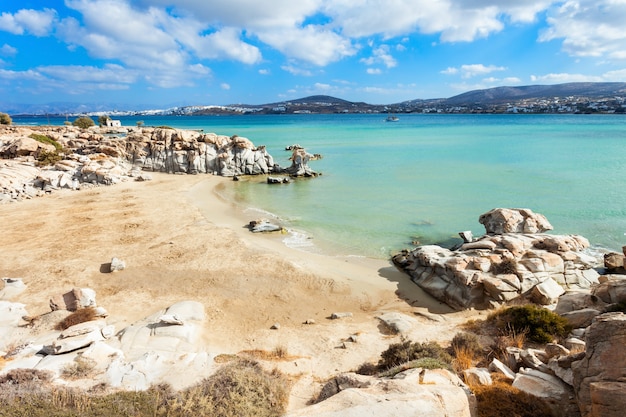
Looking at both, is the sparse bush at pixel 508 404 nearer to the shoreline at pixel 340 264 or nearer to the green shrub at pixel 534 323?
the green shrub at pixel 534 323

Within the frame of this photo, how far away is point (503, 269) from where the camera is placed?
14.7m

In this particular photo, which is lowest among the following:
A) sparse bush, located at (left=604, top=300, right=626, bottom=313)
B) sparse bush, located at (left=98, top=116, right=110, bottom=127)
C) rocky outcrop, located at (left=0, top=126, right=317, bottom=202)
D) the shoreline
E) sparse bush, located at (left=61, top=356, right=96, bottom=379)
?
the shoreline

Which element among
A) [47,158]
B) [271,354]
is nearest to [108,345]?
[271,354]

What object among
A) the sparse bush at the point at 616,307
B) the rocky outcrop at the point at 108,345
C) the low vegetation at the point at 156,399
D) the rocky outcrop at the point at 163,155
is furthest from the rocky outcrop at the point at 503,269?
the rocky outcrop at the point at 163,155

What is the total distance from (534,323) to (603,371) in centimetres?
535

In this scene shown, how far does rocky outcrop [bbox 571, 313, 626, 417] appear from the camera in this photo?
5266 millimetres

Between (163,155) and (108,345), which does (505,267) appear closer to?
(108,345)

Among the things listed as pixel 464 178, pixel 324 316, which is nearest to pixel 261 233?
pixel 324 316

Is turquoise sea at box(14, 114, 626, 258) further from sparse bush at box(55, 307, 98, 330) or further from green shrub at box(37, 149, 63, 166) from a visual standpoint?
green shrub at box(37, 149, 63, 166)

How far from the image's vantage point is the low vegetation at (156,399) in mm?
6652

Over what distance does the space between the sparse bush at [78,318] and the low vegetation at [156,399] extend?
146 inches

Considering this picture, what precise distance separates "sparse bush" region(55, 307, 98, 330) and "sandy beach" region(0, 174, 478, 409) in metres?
0.81

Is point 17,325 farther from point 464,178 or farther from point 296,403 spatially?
point 464,178

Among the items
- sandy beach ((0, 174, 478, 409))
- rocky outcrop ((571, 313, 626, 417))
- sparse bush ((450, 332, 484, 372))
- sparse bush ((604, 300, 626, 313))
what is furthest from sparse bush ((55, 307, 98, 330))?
sparse bush ((604, 300, 626, 313))
